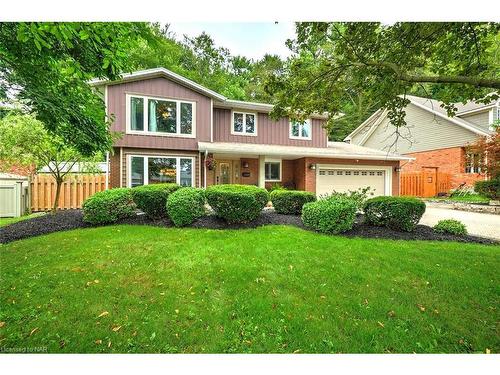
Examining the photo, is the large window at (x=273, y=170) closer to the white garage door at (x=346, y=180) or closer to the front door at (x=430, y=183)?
the white garage door at (x=346, y=180)

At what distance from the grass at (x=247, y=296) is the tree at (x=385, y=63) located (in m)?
2.66

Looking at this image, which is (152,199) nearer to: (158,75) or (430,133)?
(158,75)

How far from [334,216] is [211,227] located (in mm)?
2750

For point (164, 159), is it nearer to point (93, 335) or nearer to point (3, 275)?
point (3, 275)

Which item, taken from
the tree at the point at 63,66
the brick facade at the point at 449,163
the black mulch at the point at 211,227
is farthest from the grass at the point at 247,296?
the brick facade at the point at 449,163

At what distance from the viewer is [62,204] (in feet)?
27.2

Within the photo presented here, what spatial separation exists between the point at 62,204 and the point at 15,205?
1278 mm

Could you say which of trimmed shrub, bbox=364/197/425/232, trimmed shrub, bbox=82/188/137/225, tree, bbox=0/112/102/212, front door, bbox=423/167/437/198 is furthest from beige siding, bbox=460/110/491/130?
tree, bbox=0/112/102/212

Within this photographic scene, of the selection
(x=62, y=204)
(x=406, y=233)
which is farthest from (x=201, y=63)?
(x=406, y=233)

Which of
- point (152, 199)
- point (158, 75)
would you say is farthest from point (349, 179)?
Result: point (158, 75)

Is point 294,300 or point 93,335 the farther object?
point 294,300

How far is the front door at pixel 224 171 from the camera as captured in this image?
1092 cm

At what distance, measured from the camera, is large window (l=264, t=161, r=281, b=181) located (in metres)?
11.5

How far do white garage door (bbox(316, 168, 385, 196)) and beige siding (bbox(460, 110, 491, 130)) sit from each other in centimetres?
809
